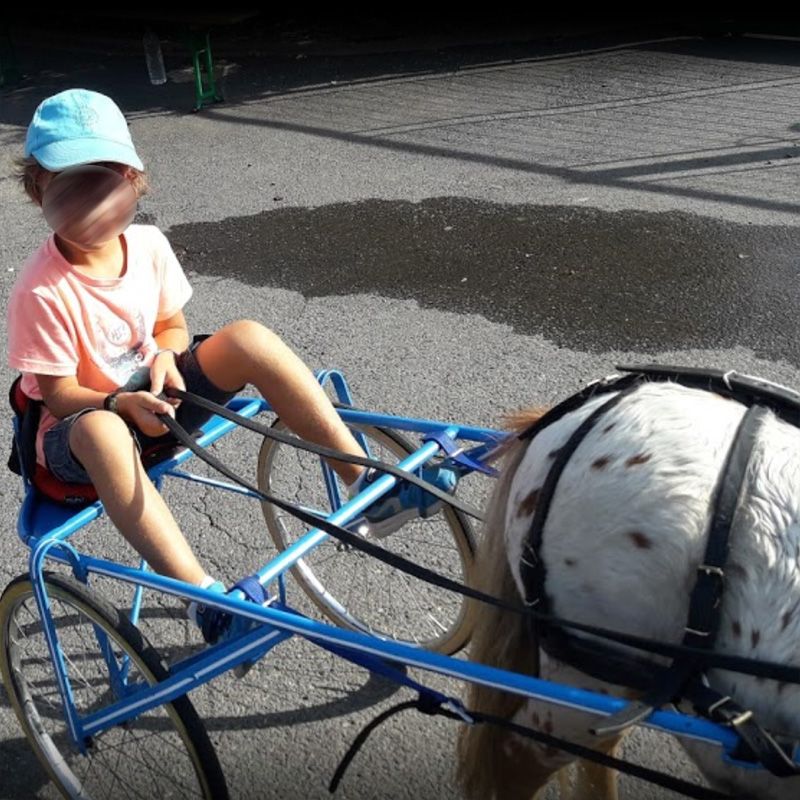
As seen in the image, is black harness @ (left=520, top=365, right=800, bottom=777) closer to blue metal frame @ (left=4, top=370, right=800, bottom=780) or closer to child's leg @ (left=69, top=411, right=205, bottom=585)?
blue metal frame @ (left=4, top=370, right=800, bottom=780)

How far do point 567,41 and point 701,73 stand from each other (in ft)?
5.46

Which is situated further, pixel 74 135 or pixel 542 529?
pixel 74 135

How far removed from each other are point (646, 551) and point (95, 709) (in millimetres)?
1791

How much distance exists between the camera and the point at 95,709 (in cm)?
283

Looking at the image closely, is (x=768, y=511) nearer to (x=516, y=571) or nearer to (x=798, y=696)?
(x=798, y=696)

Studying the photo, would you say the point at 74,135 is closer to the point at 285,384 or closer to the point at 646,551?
the point at 285,384

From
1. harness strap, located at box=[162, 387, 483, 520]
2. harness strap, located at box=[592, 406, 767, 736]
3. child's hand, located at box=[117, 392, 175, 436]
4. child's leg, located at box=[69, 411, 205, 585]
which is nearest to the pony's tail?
harness strap, located at box=[162, 387, 483, 520]

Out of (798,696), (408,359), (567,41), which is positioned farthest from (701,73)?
(798,696)

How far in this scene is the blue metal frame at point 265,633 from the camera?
172cm

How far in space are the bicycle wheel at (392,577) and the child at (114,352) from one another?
1.29 feet

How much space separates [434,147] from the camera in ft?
23.6

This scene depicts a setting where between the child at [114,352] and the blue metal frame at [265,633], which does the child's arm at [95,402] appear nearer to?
the child at [114,352]

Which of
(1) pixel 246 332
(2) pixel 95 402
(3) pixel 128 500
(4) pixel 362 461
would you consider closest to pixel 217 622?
(3) pixel 128 500

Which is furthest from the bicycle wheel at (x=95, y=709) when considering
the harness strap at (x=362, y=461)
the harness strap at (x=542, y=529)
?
the harness strap at (x=542, y=529)
